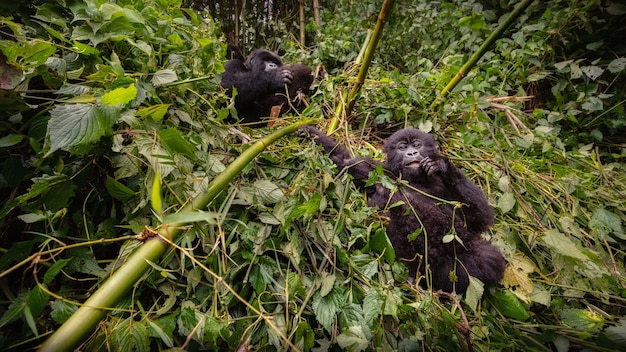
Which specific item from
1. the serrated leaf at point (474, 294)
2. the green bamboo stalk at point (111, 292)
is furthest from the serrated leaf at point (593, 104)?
the green bamboo stalk at point (111, 292)

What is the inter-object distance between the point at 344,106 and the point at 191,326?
5.02 feet

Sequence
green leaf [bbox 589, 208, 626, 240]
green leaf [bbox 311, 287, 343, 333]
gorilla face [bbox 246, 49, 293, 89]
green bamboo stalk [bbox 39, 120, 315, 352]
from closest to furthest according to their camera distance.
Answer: green bamboo stalk [bbox 39, 120, 315, 352], green leaf [bbox 311, 287, 343, 333], green leaf [bbox 589, 208, 626, 240], gorilla face [bbox 246, 49, 293, 89]

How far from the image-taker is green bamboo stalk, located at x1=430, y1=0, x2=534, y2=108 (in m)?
1.47

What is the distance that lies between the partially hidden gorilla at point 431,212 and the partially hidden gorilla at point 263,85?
2.56 feet

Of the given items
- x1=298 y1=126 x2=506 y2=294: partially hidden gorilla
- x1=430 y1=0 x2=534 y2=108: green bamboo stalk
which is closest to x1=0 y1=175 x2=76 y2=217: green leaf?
x1=298 y1=126 x2=506 y2=294: partially hidden gorilla

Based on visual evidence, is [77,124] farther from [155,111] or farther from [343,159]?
[343,159]

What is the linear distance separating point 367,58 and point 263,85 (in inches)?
32.8

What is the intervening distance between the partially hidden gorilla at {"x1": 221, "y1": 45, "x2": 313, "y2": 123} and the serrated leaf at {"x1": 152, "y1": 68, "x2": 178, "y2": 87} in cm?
113

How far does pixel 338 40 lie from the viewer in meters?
2.94

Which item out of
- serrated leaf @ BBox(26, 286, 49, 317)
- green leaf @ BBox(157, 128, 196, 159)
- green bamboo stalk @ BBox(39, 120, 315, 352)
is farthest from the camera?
green leaf @ BBox(157, 128, 196, 159)

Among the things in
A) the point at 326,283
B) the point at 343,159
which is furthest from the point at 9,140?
the point at 343,159

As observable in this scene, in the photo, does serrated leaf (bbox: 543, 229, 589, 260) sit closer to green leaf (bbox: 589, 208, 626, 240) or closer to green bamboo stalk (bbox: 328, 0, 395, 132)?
green leaf (bbox: 589, 208, 626, 240)

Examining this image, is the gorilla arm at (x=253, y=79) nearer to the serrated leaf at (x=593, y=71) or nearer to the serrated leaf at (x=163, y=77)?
the serrated leaf at (x=163, y=77)

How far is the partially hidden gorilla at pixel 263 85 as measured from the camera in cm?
210
